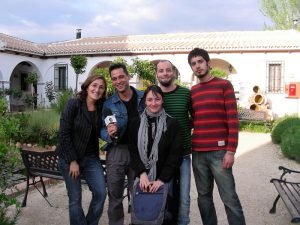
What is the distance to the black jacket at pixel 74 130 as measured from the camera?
3.33 meters

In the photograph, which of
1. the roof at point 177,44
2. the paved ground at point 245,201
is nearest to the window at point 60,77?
the roof at point 177,44

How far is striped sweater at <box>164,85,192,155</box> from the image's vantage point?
3240mm

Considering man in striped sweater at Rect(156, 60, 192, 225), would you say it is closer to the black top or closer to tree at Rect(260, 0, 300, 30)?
the black top

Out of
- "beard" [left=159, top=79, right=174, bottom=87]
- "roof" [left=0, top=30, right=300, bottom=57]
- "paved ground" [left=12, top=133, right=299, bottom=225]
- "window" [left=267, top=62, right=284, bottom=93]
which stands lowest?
"paved ground" [left=12, top=133, right=299, bottom=225]

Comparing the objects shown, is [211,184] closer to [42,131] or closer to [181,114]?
[181,114]

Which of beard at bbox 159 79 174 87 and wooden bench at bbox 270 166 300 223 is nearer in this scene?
beard at bbox 159 79 174 87

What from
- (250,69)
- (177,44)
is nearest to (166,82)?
(250,69)

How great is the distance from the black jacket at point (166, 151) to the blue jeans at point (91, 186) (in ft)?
1.75

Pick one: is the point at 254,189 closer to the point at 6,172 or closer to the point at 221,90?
the point at 221,90

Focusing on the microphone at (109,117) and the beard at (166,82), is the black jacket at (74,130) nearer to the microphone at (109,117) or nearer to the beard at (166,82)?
the microphone at (109,117)

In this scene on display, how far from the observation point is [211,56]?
16.9 metres

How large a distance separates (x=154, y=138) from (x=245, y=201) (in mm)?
2749

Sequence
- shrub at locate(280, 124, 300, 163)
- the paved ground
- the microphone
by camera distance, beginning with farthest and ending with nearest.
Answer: shrub at locate(280, 124, 300, 163) < the paved ground < the microphone

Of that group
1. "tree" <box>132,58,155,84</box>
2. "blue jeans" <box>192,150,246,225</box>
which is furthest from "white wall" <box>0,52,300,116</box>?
"blue jeans" <box>192,150,246,225</box>
